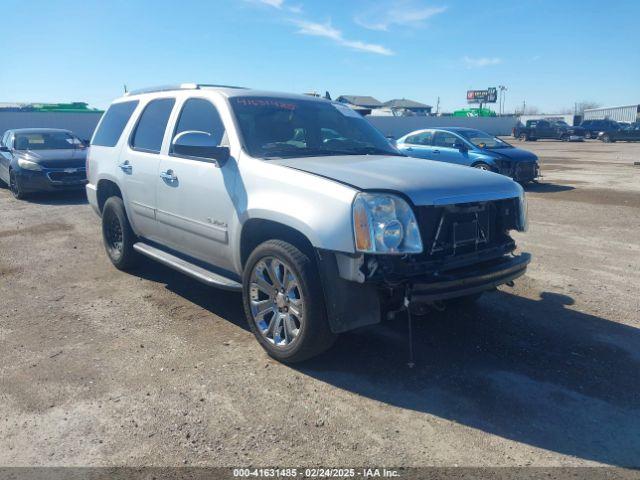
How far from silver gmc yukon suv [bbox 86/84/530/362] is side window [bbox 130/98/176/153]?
0.02 metres

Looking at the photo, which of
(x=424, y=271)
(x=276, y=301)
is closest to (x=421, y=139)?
(x=276, y=301)

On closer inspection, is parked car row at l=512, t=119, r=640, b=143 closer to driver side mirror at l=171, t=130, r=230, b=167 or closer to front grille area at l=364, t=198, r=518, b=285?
front grille area at l=364, t=198, r=518, b=285

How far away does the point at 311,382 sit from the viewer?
3.68 meters

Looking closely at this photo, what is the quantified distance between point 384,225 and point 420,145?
11917 millimetres

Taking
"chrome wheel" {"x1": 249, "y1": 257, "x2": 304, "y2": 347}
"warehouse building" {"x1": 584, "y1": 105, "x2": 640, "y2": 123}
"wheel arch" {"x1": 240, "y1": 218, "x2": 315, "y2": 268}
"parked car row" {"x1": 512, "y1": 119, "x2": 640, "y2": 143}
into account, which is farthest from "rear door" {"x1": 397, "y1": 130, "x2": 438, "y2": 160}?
"warehouse building" {"x1": 584, "y1": 105, "x2": 640, "y2": 123}

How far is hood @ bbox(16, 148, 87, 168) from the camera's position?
11.9m

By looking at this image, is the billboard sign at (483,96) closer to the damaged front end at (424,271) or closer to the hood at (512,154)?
the hood at (512,154)

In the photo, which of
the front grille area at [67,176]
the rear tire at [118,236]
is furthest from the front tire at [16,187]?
the rear tire at [118,236]

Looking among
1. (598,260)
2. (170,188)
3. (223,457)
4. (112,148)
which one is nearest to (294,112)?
(170,188)

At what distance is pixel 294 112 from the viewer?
4.83m

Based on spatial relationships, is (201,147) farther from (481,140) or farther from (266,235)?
(481,140)

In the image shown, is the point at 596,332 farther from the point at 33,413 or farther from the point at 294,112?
the point at 33,413

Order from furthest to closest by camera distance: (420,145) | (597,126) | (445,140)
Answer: (597,126), (420,145), (445,140)

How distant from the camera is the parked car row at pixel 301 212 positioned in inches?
133
